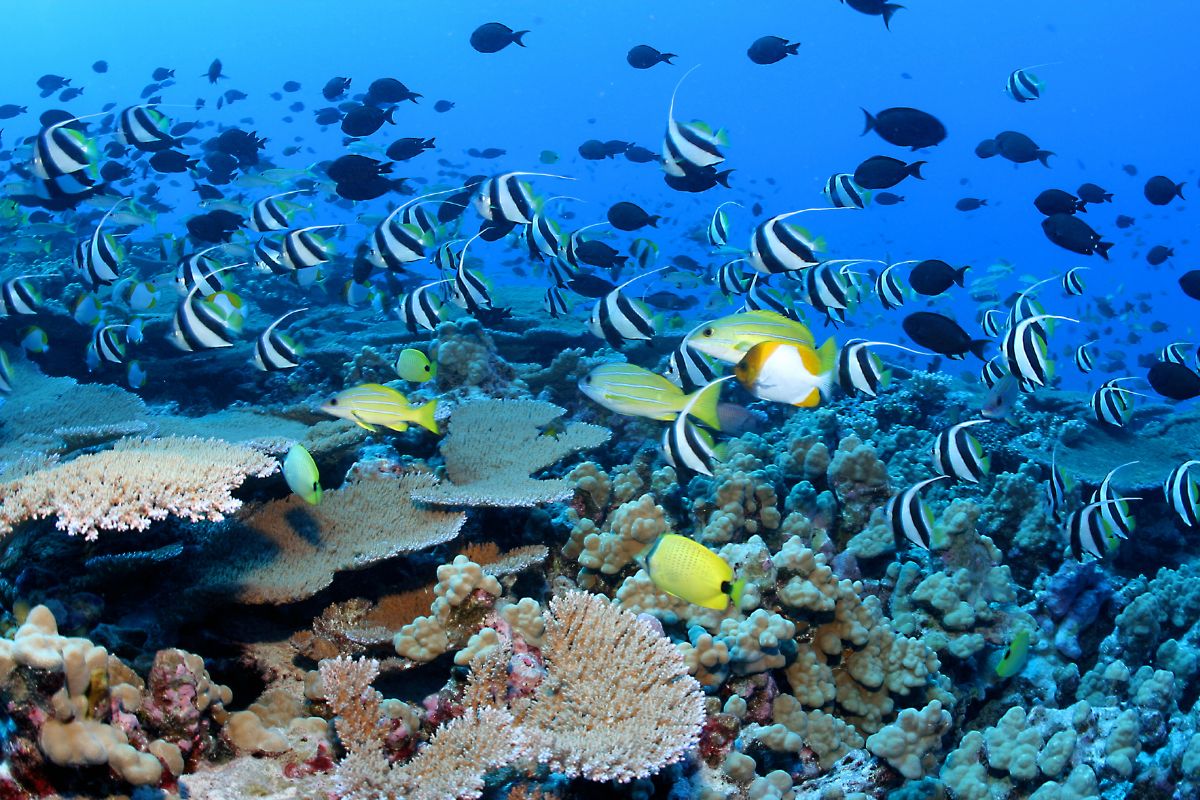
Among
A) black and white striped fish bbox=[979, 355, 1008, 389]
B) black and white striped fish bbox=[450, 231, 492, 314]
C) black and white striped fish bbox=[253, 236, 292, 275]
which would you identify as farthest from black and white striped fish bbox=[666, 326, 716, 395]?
black and white striped fish bbox=[253, 236, 292, 275]

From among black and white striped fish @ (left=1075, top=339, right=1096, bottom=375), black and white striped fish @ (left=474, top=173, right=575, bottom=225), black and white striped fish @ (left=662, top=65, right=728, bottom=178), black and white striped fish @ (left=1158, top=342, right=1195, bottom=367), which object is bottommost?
black and white striped fish @ (left=1075, top=339, right=1096, bottom=375)

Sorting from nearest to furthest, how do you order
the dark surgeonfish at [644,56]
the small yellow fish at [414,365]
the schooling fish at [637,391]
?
the schooling fish at [637,391]
the small yellow fish at [414,365]
the dark surgeonfish at [644,56]

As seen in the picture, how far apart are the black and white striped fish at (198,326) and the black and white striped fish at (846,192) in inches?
193

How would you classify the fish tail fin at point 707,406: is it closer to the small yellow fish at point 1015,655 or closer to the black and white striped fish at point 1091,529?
the small yellow fish at point 1015,655

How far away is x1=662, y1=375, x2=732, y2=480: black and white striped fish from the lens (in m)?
3.38

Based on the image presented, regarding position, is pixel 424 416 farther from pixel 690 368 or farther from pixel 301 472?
pixel 690 368

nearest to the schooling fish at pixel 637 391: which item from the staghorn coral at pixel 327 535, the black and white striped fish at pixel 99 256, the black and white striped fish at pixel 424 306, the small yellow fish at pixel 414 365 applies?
the staghorn coral at pixel 327 535

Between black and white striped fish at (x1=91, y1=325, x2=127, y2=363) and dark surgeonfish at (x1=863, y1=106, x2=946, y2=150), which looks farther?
black and white striped fish at (x1=91, y1=325, x2=127, y2=363)

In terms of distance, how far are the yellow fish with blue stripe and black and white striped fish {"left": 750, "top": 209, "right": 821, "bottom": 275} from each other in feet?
8.67

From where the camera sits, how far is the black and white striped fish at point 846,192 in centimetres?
593

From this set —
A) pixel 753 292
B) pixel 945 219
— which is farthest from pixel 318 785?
pixel 945 219

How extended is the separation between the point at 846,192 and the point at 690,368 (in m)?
2.45

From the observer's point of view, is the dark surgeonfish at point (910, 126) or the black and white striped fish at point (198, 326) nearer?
the black and white striped fish at point (198, 326)

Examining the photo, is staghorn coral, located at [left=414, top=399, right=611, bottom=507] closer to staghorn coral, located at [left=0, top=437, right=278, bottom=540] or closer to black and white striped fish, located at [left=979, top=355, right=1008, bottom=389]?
staghorn coral, located at [left=0, top=437, right=278, bottom=540]
